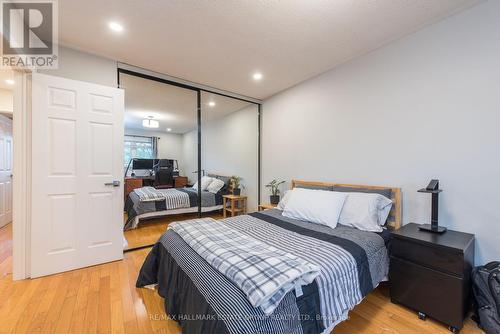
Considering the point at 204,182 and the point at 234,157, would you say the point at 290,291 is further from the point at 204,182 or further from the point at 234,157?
the point at 234,157

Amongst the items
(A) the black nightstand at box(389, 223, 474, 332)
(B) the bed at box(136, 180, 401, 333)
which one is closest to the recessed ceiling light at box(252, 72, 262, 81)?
(B) the bed at box(136, 180, 401, 333)

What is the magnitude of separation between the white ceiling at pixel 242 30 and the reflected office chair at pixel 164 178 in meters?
1.52

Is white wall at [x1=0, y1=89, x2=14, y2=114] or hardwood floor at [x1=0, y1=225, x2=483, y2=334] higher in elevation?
white wall at [x1=0, y1=89, x2=14, y2=114]

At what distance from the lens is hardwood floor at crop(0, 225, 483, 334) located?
155 cm

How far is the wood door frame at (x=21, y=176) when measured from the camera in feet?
6.95

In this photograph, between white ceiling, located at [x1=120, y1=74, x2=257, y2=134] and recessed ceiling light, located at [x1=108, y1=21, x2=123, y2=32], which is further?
white ceiling, located at [x1=120, y1=74, x2=257, y2=134]

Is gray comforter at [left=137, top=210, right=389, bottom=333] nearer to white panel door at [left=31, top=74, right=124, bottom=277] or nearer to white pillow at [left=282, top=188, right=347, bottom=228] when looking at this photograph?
white pillow at [left=282, top=188, right=347, bottom=228]

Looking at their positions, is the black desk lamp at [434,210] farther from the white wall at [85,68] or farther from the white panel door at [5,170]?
the white panel door at [5,170]

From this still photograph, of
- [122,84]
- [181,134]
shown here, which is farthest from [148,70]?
[181,134]

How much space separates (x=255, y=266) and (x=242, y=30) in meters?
2.14

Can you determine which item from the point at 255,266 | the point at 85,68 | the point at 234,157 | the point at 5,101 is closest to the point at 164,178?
the point at 234,157

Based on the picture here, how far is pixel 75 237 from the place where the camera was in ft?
7.86

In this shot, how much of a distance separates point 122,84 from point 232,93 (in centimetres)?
179

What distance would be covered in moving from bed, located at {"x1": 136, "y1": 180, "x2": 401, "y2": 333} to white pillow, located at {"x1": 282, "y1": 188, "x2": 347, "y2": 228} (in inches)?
3.6
